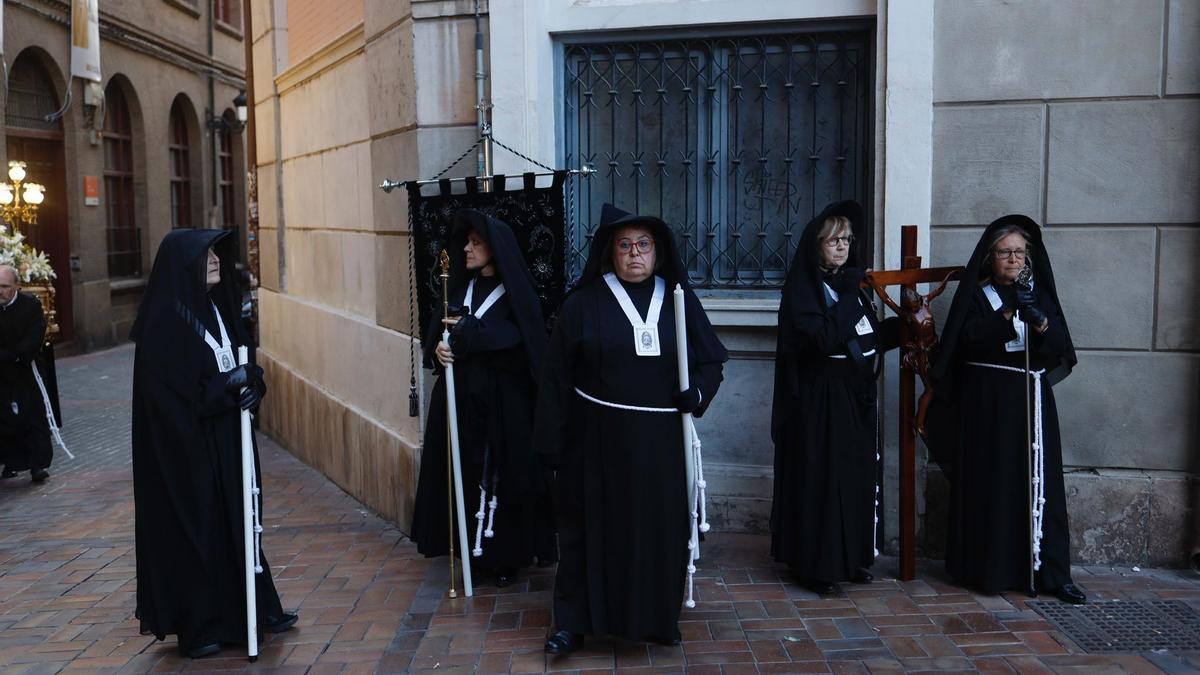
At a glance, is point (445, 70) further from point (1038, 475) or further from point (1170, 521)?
point (1170, 521)

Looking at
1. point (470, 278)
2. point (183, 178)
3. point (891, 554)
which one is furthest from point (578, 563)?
point (183, 178)

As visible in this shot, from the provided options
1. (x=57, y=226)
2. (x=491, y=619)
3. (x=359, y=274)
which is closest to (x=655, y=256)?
(x=491, y=619)

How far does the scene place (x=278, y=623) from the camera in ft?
18.3

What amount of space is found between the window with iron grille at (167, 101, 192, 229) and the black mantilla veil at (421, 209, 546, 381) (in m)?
18.2

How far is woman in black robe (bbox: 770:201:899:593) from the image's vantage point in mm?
5805

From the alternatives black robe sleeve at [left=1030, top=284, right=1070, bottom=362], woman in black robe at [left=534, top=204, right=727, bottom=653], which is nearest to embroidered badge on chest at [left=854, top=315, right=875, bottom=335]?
black robe sleeve at [left=1030, top=284, right=1070, bottom=362]

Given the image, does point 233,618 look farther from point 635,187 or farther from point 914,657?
point 635,187

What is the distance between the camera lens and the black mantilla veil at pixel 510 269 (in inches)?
236

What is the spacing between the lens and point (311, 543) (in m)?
7.31

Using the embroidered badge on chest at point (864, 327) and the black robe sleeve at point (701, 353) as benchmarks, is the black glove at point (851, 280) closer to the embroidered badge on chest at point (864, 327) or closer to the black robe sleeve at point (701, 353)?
the embroidered badge on chest at point (864, 327)

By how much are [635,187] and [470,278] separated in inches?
58.0

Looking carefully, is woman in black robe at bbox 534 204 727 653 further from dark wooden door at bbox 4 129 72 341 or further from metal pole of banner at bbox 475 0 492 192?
dark wooden door at bbox 4 129 72 341

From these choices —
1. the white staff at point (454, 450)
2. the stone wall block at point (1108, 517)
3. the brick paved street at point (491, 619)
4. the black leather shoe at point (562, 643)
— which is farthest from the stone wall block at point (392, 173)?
the stone wall block at point (1108, 517)

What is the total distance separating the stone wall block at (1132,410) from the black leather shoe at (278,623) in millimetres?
4292
